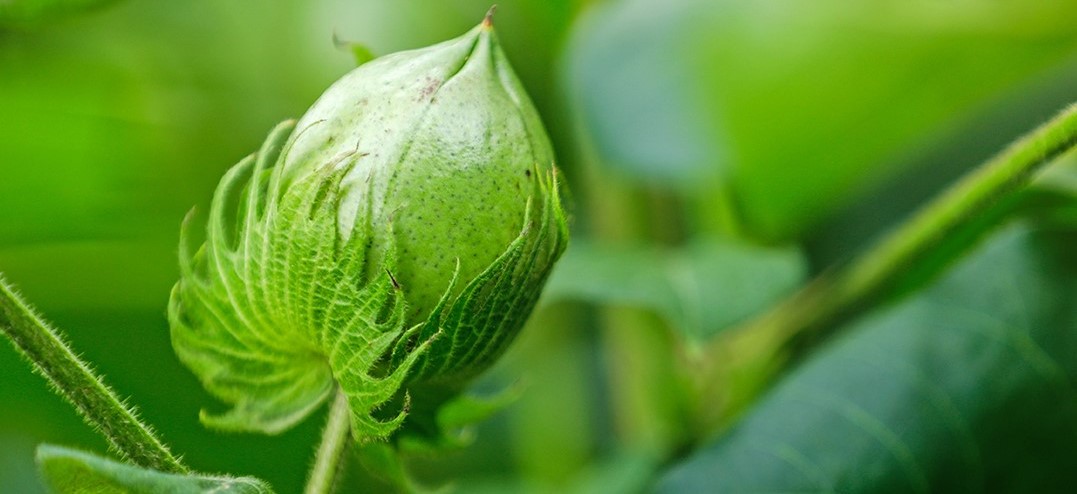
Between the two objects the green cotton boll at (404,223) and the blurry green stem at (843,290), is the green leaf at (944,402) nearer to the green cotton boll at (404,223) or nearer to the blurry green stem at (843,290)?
the blurry green stem at (843,290)

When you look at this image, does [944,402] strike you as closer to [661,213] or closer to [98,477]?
[661,213]

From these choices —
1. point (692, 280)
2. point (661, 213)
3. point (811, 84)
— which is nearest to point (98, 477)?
point (692, 280)

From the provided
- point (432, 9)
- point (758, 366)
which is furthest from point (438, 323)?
point (432, 9)

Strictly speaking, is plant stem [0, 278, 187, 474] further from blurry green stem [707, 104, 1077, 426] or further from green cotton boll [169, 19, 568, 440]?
blurry green stem [707, 104, 1077, 426]

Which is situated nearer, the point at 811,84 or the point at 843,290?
the point at 843,290

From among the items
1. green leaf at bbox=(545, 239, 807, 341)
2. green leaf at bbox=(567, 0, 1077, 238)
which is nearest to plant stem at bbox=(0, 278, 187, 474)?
green leaf at bbox=(545, 239, 807, 341)

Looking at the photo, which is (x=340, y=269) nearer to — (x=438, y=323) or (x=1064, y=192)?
(x=438, y=323)

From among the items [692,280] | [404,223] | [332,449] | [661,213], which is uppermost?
[404,223]
